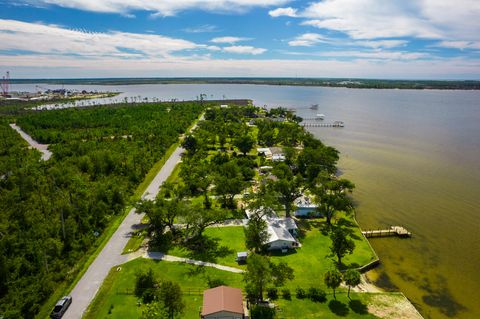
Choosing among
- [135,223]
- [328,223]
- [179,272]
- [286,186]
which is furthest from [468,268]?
[135,223]

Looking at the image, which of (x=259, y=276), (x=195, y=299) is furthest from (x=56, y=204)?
(x=259, y=276)

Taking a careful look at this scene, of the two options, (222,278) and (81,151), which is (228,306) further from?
(81,151)

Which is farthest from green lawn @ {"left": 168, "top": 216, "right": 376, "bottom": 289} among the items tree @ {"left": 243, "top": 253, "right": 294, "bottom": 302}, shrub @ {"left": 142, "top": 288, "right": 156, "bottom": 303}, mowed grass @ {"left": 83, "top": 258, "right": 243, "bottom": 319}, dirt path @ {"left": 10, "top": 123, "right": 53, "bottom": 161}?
dirt path @ {"left": 10, "top": 123, "right": 53, "bottom": 161}

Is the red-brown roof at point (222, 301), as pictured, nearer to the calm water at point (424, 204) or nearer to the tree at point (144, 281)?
the tree at point (144, 281)

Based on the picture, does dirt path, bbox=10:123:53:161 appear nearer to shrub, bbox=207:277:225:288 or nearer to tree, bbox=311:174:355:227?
shrub, bbox=207:277:225:288

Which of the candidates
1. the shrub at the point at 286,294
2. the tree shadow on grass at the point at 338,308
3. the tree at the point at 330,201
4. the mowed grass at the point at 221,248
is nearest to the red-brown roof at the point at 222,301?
the shrub at the point at 286,294

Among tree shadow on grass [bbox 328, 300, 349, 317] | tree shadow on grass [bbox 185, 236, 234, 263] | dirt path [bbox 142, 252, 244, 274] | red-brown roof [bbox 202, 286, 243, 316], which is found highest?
red-brown roof [bbox 202, 286, 243, 316]
